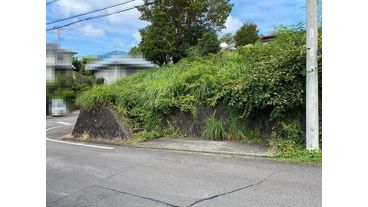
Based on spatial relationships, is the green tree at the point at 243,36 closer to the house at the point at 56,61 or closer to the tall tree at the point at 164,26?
the tall tree at the point at 164,26

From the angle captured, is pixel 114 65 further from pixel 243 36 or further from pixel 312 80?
pixel 243 36

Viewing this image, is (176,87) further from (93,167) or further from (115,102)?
(93,167)

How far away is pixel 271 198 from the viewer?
13.8 feet

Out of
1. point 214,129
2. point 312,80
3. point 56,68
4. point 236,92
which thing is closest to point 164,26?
point 56,68

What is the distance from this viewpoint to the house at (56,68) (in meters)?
1.20

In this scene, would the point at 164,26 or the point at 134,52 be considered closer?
the point at 134,52

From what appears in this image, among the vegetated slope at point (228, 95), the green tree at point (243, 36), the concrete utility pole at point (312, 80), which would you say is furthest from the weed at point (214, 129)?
the green tree at point (243, 36)

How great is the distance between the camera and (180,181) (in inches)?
204

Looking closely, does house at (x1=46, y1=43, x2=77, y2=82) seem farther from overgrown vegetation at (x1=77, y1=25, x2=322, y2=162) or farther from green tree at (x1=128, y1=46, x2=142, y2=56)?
overgrown vegetation at (x1=77, y1=25, x2=322, y2=162)

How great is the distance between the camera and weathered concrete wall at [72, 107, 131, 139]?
10047 mm

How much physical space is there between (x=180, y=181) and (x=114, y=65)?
3.83 meters

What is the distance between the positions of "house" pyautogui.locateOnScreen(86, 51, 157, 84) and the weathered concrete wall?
8134mm

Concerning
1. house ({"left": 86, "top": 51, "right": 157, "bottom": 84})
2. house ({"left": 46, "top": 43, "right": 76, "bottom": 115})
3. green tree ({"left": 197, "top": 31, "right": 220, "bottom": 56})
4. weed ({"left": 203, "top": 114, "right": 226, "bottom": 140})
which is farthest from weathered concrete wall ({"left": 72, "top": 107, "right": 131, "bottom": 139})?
house ({"left": 46, "top": 43, "right": 76, "bottom": 115})

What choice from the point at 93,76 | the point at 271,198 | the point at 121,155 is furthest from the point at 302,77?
the point at 93,76
